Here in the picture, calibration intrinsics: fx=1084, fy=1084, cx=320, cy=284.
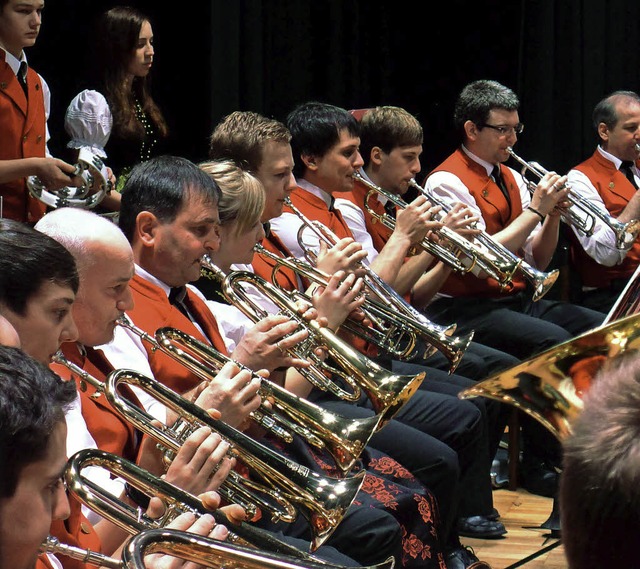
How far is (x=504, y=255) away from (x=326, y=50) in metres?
1.75

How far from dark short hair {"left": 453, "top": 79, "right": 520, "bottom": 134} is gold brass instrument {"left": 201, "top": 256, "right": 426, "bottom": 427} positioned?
206cm

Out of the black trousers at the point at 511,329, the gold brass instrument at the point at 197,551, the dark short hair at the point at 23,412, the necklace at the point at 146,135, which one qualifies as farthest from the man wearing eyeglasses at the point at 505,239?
the dark short hair at the point at 23,412

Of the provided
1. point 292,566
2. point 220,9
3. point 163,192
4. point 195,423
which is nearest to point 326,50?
point 220,9

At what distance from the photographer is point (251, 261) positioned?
309cm

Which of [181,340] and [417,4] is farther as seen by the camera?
[417,4]

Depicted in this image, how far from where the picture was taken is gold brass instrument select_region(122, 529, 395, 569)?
1.45 metres

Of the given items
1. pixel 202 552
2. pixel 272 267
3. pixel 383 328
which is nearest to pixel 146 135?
pixel 272 267

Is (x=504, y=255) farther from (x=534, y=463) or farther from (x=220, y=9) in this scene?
(x=220, y=9)

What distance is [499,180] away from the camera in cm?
457

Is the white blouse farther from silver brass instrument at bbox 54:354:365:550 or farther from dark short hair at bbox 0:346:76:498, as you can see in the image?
dark short hair at bbox 0:346:76:498

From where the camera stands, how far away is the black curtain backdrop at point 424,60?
4781 millimetres

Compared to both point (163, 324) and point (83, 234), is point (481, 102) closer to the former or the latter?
point (163, 324)

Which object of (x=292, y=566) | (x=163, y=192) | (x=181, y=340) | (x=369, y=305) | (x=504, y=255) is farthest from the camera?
(x=504, y=255)

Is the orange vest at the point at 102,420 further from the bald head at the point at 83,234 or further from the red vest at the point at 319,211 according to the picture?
the red vest at the point at 319,211
